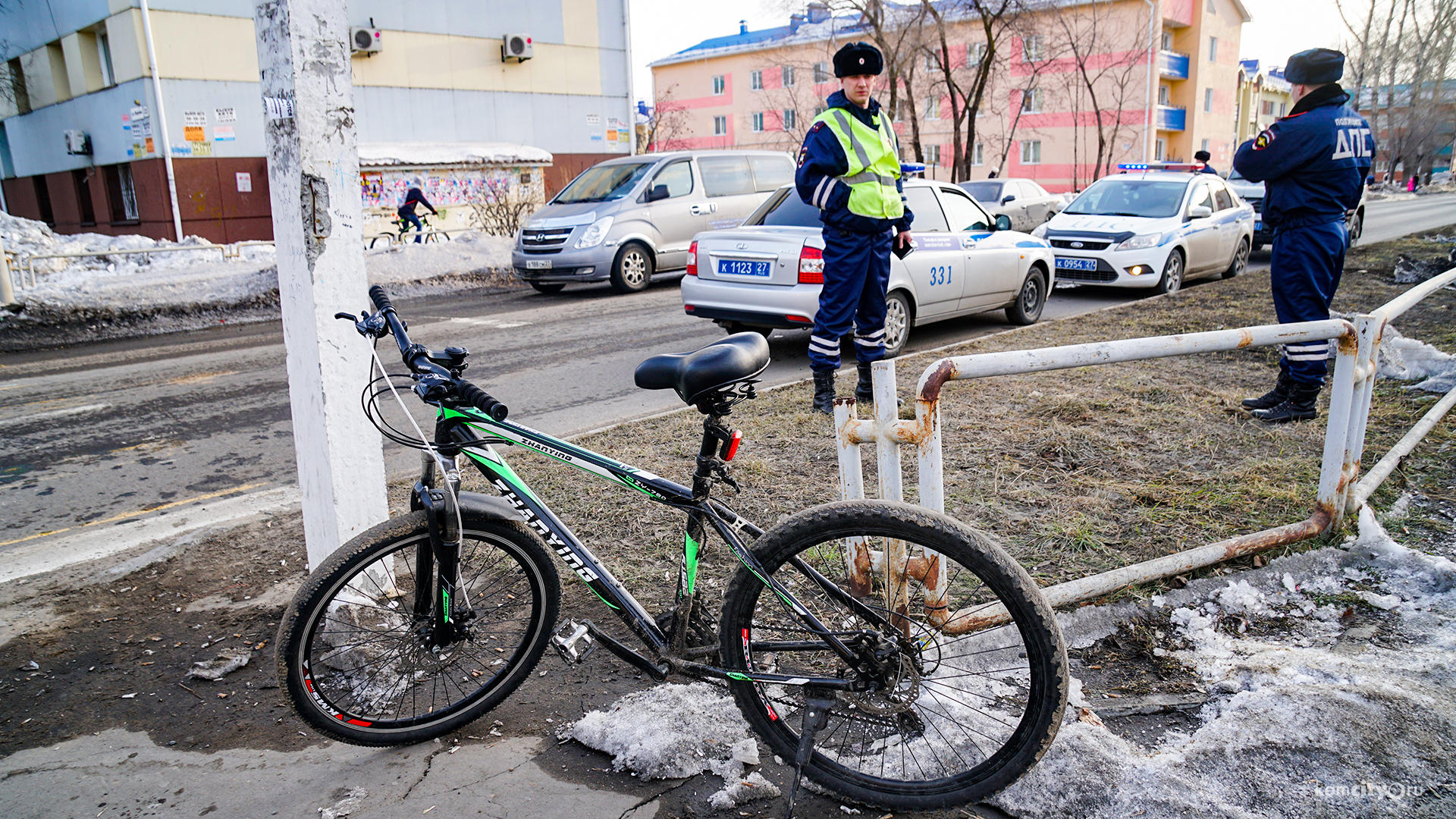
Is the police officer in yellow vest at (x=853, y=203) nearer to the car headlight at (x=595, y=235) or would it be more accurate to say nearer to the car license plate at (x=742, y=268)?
the car license plate at (x=742, y=268)

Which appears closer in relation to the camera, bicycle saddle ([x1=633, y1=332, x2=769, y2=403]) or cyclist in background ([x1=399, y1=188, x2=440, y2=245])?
bicycle saddle ([x1=633, y1=332, x2=769, y2=403])

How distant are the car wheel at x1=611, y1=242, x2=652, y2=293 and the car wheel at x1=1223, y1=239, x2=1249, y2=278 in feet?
28.6

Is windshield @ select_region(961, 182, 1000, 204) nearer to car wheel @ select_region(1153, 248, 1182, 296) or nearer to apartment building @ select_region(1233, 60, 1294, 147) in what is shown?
car wheel @ select_region(1153, 248, 1182, 296)

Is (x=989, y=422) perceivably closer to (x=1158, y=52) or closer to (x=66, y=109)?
(x=66, y=109)

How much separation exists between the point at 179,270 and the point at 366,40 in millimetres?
9197

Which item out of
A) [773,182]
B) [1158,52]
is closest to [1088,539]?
[773,182]

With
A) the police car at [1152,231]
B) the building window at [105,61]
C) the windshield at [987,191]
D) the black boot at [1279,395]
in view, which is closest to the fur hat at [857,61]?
the black boot at [1279,395]

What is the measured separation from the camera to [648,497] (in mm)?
2635

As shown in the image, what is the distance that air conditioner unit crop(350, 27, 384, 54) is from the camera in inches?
896

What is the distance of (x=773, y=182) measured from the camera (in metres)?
15.4

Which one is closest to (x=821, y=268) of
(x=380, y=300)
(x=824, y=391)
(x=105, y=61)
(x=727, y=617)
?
(x=824, y=391)

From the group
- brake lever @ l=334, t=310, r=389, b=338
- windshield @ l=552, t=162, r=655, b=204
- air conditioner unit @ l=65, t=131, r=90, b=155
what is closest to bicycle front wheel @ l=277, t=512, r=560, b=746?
brake lever @ l=334, t=310, r=389, b=338

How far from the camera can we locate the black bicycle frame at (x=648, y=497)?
8.17ft

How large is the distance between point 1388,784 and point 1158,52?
5286 cm
